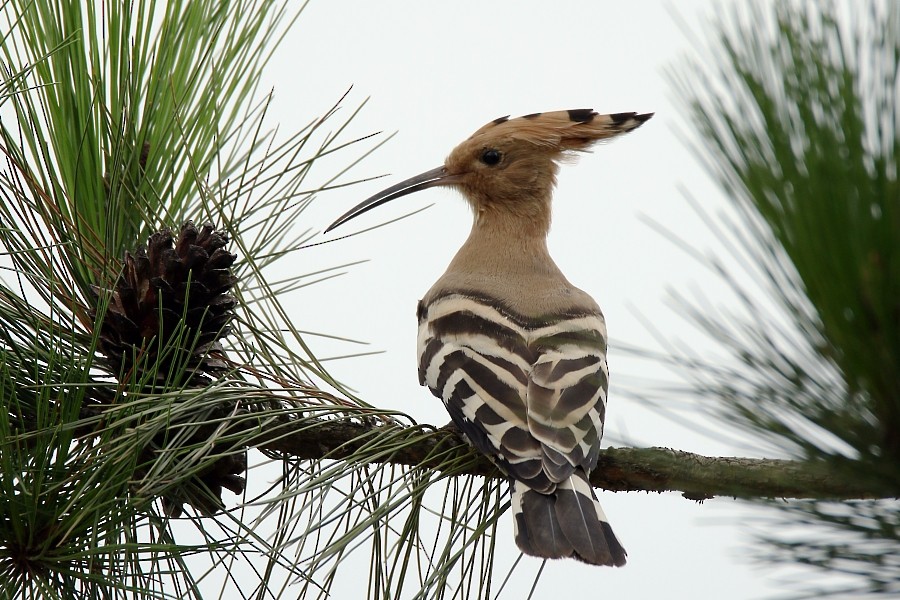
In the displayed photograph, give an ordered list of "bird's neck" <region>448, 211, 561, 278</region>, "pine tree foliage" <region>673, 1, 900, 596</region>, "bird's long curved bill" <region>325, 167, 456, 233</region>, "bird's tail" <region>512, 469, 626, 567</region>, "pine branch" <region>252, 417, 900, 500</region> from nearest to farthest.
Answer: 1. "pine tree foliage" <region>673, 1, 900, 596</region>
2. "pine branch" <region>252, 417, 900, 500</region>
3. "bird's tail" <region>512, 469, 626, 567</region>
4. "bird's neck" <region>448, 211, 561, 278</region>
5. "bird's long curved bill" <region>325, 167, 456, 233</region>

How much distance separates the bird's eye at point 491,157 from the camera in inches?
104

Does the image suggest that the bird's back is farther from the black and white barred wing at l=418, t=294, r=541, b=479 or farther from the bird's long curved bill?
the bird's long curved bill

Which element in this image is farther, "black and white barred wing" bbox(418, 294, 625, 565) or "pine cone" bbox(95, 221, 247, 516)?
"black and white barred wing" bbox(418, 294, 625, 565)

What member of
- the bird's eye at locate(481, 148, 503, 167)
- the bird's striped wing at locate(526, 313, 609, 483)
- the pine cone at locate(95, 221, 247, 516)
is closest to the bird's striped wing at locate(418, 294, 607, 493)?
the bird's striped wing at locate(526, 313, 609, 483)

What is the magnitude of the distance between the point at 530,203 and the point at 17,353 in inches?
63.2

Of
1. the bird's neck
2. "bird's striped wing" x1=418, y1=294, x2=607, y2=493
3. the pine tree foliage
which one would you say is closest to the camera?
the pine tree foliage

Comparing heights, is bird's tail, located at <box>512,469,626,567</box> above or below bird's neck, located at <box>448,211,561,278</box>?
below

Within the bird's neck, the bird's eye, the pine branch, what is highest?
the bird's eye

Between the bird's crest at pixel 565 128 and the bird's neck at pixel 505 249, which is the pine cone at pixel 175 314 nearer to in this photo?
the bird's neck at pixel 505 249

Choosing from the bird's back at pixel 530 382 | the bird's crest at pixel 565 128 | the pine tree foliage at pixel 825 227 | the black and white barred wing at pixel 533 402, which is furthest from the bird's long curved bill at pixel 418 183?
the pine tree foliage at pixel 825 227

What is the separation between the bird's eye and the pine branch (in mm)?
1216

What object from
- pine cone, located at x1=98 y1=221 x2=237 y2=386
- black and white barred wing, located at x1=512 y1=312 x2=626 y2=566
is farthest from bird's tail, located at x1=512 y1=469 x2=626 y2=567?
pine cone, located at x1=98 y1=221 x2=237 y2=386

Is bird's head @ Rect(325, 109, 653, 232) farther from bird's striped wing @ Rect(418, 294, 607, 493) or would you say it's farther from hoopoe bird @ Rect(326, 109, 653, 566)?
bird's striped wing @ Rect(418, 294, 607, 493)

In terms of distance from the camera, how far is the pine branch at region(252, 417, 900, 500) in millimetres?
1343
